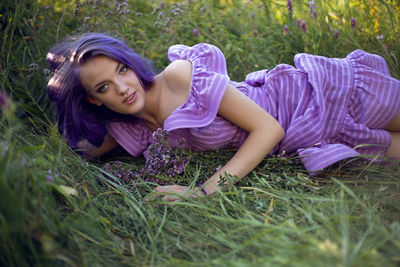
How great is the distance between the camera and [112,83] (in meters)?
1.86

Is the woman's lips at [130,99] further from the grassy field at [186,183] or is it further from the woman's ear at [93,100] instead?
the grassy field at [186,183]

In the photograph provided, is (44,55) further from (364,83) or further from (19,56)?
(364,83)

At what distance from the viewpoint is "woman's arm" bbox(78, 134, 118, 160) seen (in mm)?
2251

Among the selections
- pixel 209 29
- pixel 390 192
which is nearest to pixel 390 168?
pixel 390 192

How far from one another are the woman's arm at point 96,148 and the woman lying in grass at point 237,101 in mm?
91

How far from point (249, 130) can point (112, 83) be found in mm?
784

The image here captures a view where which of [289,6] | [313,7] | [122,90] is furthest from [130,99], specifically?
[313,7]

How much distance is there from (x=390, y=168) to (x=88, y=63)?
163 cm

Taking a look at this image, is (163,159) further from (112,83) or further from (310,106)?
(310,106)

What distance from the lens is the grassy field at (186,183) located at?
3.54 ft

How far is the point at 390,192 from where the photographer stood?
151cm

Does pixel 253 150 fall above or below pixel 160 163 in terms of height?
above

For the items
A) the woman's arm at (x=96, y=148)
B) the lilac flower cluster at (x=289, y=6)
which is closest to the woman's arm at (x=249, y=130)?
the woman's arm at (x=96, y=148)

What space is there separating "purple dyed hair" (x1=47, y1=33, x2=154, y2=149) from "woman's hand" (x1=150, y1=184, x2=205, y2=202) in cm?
66
